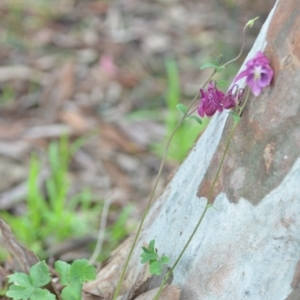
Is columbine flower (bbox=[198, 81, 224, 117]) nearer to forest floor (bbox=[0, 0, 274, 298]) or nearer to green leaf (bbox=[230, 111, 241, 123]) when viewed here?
green leaf (bbox=[230, 111, 241, 123])

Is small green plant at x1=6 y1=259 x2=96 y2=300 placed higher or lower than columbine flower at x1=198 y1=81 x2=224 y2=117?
lower

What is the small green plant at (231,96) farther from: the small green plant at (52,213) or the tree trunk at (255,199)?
the small green plant at (52,213)

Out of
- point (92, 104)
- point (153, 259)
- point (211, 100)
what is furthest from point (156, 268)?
point (92, 104)

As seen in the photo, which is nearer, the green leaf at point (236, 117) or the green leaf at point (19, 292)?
the green leaf at point (236, 117)

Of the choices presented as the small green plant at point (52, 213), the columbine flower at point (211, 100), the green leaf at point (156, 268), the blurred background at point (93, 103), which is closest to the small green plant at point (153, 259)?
the green leaf at point (156, 268)

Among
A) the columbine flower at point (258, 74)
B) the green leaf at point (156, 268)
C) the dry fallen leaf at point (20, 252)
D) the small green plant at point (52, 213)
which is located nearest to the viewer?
the columbine flower at point (258, 74)

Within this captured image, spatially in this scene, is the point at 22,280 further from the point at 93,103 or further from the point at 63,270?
the point at 93,103

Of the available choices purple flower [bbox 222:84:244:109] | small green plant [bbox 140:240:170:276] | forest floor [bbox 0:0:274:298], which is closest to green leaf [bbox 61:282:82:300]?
small green plant [bbox 140:240:170:276]
